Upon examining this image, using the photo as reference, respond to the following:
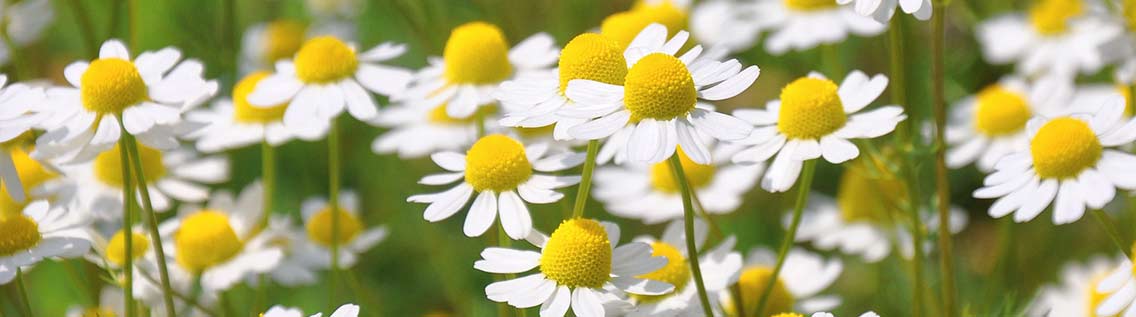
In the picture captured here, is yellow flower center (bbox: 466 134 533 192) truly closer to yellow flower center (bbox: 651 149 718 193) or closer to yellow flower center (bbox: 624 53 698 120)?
yellow flower center (bbox: 624 53 698 120)

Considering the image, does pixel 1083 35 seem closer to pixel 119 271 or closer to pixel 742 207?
pixel 742 207

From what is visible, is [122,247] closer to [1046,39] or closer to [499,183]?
[499,183]

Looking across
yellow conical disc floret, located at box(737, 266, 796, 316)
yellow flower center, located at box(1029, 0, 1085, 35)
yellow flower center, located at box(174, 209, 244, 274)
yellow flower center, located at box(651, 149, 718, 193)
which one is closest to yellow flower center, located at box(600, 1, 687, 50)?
yellow flower center, located at box(651, 149, 718, 193)

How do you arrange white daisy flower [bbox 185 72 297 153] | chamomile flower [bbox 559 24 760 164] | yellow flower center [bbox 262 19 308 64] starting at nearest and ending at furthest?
1. chamomile flower [bbox 559 24 760 164]
2. white daisy flower [bbox 185 72 297 153]
3. yellow flower center [bbox 262 19 308 64]

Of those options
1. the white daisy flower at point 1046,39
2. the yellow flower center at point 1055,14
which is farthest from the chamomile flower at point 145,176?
the yellow flower center at point 1055,14

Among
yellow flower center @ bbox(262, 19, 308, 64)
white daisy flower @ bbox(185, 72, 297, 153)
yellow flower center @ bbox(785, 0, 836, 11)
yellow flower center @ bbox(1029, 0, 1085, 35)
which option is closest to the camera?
white daisy flower @ bbox(185, 72, 297, 153)

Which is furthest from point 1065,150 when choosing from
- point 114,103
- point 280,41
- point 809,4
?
point 280,41

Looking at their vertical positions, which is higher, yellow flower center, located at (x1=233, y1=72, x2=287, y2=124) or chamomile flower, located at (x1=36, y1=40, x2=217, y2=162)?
yellow flower center, located at (x1=233, y1=72, x2=287, y2=124)
